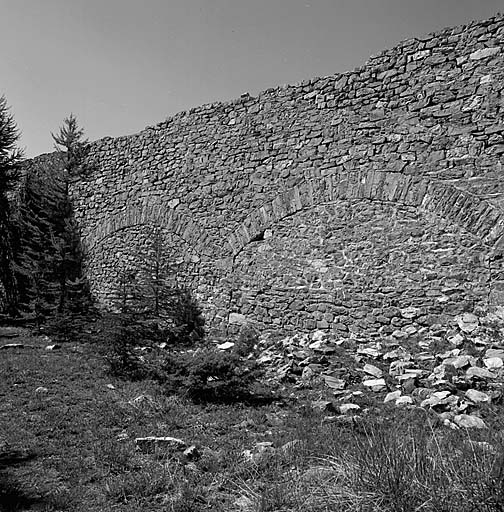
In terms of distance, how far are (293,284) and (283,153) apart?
9.10ft

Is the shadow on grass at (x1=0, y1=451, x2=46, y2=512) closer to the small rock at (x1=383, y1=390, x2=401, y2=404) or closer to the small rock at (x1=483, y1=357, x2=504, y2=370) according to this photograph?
the small rock at (x1=383, y1=390, x2=401, y2=404)

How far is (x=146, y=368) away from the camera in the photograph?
7.29 metres

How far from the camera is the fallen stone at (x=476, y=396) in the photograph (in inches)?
197

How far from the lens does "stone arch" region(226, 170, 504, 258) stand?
275 inches

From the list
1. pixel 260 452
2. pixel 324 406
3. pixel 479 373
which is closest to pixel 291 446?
pixel 260 452

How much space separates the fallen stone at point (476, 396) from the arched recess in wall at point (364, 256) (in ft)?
6.31

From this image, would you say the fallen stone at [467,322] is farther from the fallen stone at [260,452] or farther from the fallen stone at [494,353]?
the fallen stone at [260,452]

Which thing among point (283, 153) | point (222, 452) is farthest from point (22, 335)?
point (222, 452)

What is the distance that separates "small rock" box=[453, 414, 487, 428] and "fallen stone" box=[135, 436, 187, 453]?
281 centimetres

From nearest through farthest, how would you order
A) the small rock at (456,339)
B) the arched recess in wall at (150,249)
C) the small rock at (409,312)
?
the small rock at (456,339)
the small rock at (409,312)
the arched recess in wall at (150,249)

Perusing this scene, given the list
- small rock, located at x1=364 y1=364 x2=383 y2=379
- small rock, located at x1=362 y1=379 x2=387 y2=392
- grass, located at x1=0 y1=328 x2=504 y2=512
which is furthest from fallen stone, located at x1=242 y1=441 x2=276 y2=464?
small rock, located at x1=364 y1=364 x2=383 y2=379

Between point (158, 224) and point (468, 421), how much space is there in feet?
28.3

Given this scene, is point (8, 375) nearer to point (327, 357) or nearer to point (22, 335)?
point (22, 335)

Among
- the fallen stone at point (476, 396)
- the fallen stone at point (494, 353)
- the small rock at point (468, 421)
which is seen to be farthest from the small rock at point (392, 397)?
the fallen stone at point (494, 353)
